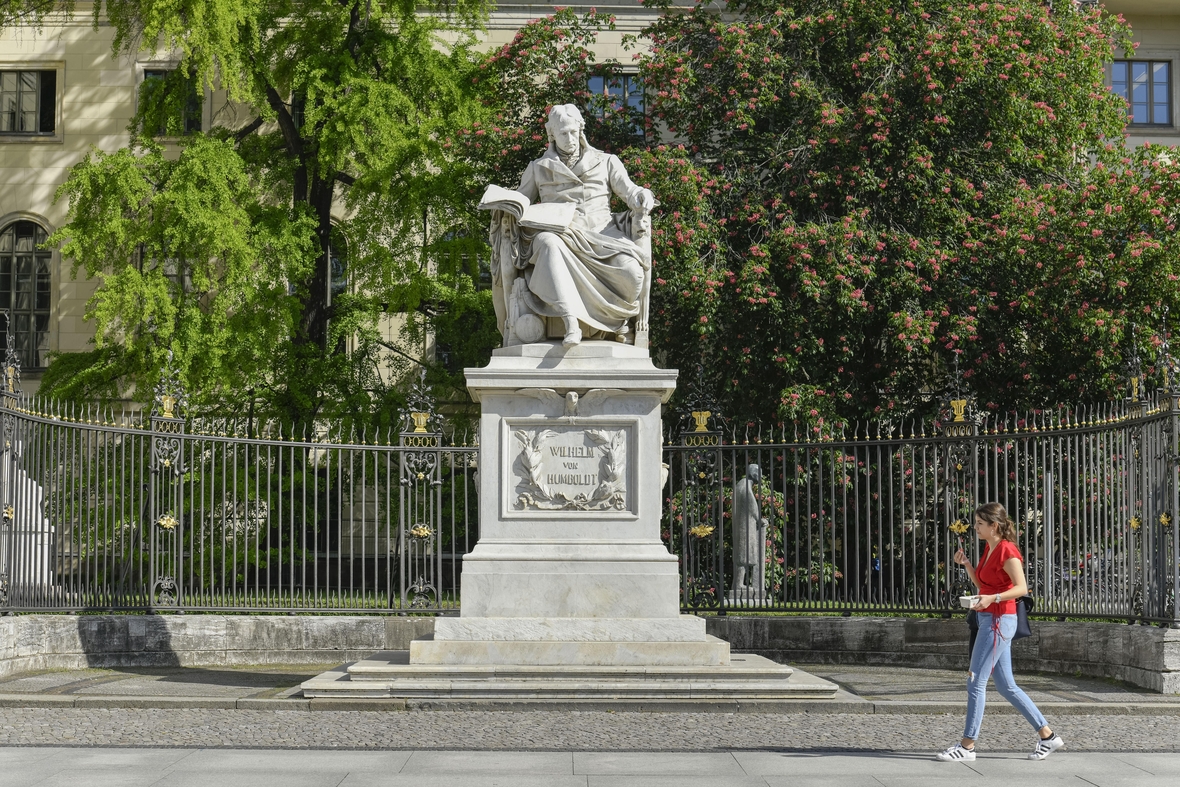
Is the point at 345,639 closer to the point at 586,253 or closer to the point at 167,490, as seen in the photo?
the point at 167,490

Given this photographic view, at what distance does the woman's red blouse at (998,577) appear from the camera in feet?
25.0

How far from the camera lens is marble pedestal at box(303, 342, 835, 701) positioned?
953 cm

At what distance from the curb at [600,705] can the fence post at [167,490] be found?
132 inches

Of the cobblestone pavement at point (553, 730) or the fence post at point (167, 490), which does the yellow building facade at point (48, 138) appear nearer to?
the fence post at point (167, 490)

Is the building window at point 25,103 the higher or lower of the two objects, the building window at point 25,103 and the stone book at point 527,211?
the higher

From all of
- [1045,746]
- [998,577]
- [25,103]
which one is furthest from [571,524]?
[25,103]

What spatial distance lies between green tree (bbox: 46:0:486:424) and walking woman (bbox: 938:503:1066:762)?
1435 centimetres

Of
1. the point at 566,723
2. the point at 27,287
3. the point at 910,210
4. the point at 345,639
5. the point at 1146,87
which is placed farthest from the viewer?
the point at 1146,87

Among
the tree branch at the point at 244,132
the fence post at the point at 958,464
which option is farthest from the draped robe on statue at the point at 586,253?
the tree branch at the point at 244,132

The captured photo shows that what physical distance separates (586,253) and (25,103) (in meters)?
23.3

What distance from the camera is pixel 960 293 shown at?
60.8 ft

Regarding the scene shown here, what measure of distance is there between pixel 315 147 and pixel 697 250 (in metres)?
7.80

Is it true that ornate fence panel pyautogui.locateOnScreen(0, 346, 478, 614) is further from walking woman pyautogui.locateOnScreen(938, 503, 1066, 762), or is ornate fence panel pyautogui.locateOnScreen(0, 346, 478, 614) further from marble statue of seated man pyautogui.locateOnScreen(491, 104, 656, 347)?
walking woman pyautogui.locateOnScreen(938, 503, 1066, 762)

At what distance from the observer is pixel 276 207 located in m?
22.0
